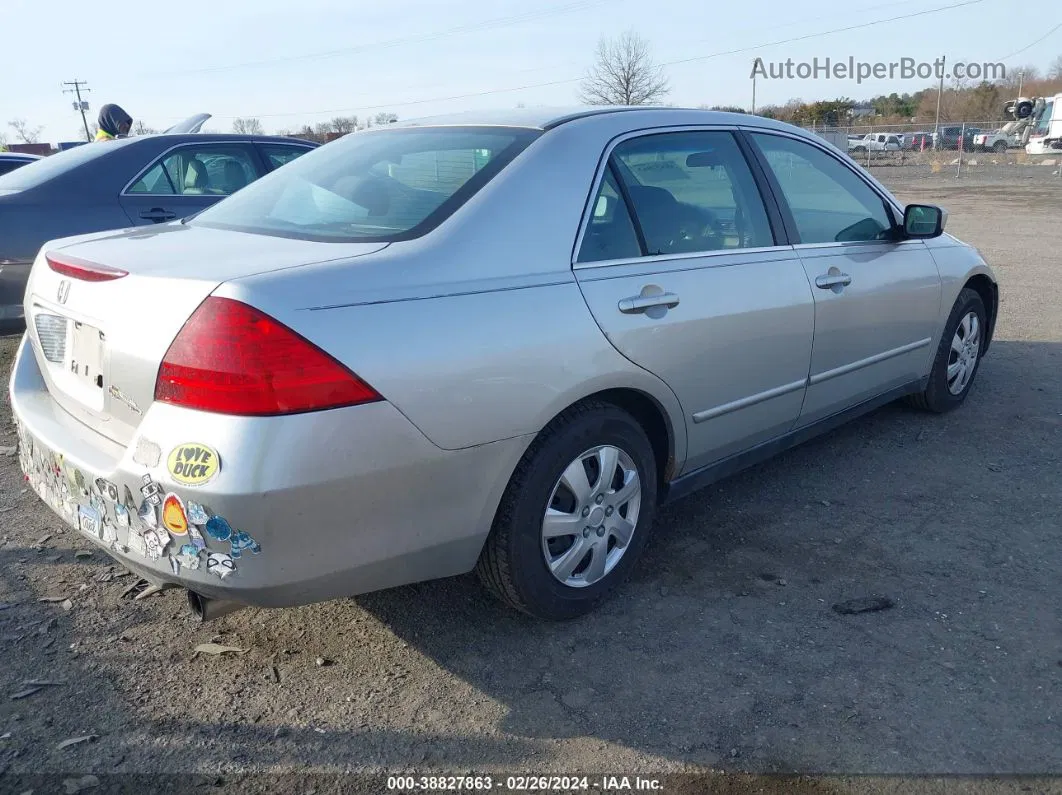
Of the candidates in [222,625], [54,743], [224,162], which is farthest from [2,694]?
[224,162]

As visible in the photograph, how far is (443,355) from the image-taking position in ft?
7.64

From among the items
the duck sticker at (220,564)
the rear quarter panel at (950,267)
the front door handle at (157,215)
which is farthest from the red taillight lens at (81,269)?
the rear quarter panel at (950,267)

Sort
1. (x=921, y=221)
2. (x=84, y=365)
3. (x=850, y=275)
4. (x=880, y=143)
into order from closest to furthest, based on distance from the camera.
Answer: (x=84, y=365) → (x=850, y=275) → (x=921, y=221) → (x=880, y=143)

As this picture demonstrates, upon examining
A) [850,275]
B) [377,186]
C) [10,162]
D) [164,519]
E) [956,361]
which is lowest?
[956,361]

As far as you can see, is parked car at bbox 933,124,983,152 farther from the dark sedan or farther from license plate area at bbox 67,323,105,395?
license plate area at bbox 67,323,105,395

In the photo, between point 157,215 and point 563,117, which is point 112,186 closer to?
point 157,215

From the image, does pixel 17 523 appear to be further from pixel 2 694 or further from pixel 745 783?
pixel 745 783

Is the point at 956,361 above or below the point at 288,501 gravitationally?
→ below

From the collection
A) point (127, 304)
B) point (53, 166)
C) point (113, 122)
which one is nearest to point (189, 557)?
point (127, 304)

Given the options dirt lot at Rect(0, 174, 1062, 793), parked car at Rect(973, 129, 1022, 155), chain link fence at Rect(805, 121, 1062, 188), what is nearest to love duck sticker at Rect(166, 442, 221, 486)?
dirt lot at Rect(0, 174, 1062, 793)

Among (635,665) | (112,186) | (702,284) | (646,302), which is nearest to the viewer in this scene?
(635,665)

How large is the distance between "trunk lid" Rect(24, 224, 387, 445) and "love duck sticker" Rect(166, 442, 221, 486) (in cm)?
20

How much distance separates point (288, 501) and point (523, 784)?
36.6 inches

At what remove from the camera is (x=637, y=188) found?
3.12 m
